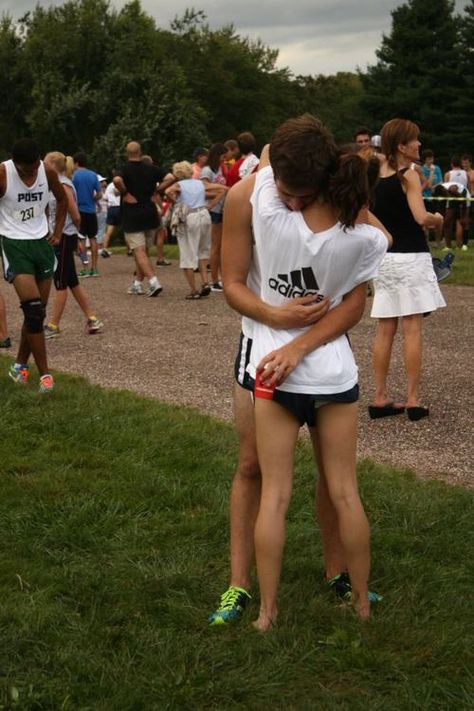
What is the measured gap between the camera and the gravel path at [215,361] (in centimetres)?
703

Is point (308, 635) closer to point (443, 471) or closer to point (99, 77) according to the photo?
point (443, 471)

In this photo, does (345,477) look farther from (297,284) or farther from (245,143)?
(245,143)

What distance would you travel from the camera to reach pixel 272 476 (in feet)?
13.0

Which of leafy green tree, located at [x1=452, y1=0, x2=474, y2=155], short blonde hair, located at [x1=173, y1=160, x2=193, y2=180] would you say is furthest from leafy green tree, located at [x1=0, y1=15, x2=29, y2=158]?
short blonde hair, located at [x1=173, y1=160, x2=193, y2=180]

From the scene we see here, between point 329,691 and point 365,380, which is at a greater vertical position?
point 329,691

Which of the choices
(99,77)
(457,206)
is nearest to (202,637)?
(457,206)

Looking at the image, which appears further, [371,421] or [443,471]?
[371,421]

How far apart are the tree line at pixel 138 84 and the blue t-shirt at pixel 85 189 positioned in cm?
3404

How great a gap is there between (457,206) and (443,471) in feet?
→ 56.4

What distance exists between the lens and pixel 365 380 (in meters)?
9.13

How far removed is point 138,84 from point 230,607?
53.9 meters

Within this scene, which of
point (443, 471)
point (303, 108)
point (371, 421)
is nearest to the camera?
point (443, 471)

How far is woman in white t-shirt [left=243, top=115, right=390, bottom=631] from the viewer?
3.73 m

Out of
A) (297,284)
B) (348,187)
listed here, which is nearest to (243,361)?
(297,284)
